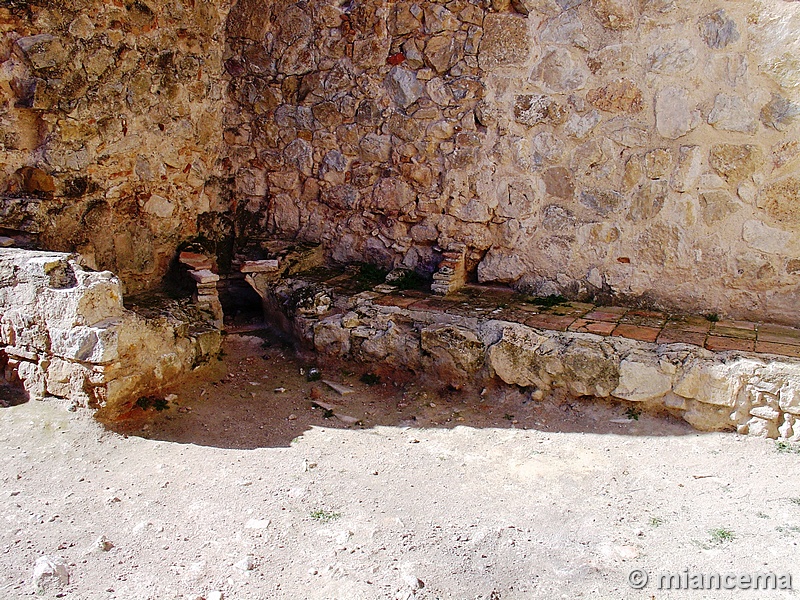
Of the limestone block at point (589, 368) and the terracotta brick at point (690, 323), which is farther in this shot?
the terracotta brick at point (690, 323)

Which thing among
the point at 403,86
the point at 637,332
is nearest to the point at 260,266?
the point at 403,86

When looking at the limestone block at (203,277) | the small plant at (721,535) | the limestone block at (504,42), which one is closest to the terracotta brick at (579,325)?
the small plant at (721,535)

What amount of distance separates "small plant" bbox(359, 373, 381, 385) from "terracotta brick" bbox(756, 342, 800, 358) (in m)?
2.22

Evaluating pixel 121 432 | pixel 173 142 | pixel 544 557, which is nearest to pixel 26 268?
pixel 121 432

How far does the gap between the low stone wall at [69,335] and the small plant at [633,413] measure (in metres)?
2.75

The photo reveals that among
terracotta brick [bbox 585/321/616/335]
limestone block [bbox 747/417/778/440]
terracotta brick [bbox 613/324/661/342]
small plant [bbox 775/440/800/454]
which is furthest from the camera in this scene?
terracotta brick [bbox 585/321/616/335]

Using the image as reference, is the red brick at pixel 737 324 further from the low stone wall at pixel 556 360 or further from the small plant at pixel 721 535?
the small plant at pixel 721 535

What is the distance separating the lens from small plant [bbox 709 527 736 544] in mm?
2858

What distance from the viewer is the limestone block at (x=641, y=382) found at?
149 inches

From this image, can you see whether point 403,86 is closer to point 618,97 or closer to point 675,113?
point 618,97

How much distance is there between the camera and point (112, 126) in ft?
15.7

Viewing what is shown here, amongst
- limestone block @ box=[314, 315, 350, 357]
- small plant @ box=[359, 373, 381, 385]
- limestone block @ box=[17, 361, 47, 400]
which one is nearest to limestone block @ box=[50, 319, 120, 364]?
limestone block @ box=[17, 361, 47, 400]

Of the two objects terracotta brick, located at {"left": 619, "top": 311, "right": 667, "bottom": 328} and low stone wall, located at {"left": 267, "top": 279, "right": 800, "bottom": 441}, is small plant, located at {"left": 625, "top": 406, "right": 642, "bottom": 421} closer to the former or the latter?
low stone wall, located at {"left": 267, "top": 279, "right": 800, "bottom": 441}

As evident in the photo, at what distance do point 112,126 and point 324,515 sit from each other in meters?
3.17
